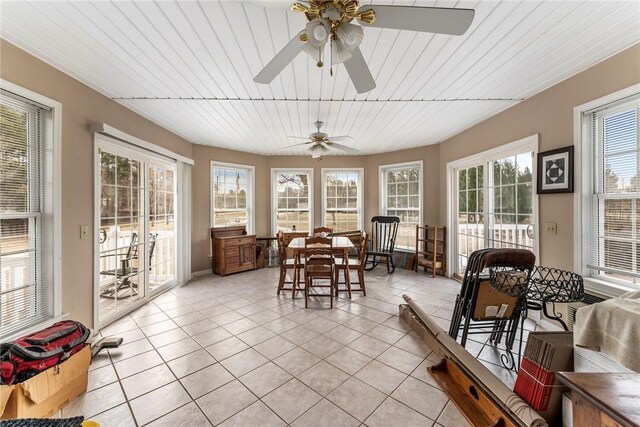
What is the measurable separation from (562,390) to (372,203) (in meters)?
4.60

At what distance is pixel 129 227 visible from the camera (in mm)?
3166

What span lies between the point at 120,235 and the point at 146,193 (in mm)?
688

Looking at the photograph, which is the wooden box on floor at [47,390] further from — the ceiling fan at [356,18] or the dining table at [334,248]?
the ceiling fan at [356,18]

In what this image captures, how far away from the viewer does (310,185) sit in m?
5.88

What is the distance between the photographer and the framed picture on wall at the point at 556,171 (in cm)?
242

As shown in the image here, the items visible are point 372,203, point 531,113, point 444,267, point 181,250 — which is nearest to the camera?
point 531,113

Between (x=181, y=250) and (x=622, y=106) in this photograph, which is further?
(x=181, y=250)

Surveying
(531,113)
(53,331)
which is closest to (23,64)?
(53,331)

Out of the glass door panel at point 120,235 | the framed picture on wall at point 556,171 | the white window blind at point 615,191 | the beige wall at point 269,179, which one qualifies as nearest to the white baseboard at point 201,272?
the beige wall at point 269,179

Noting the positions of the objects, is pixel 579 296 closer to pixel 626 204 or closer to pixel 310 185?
pixel 626 204

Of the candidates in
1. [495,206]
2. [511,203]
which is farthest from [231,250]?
[511,203]

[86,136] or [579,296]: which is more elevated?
[86,136]

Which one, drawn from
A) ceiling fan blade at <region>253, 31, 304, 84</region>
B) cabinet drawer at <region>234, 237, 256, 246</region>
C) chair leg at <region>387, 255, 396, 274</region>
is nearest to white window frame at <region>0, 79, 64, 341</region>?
ceiling fan blade at <region>253, 31, 304, 84</region>

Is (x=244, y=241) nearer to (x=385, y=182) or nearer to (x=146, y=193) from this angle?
(x=146, y=193)
